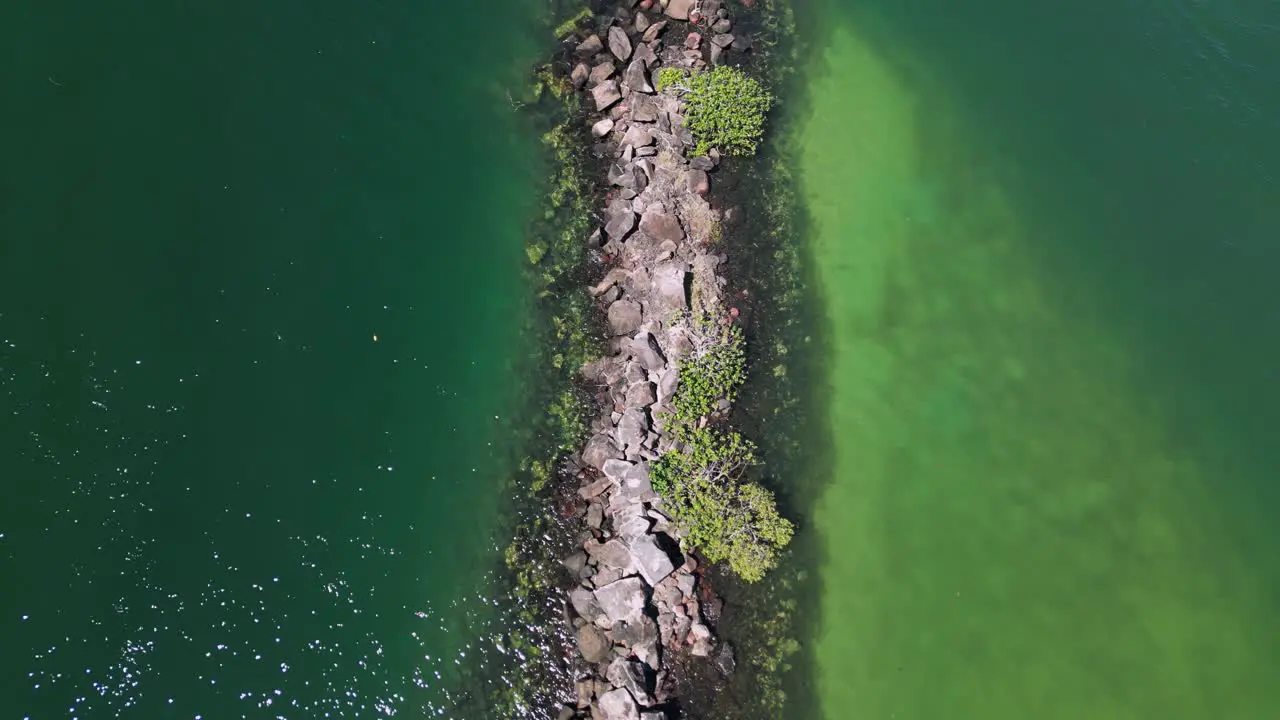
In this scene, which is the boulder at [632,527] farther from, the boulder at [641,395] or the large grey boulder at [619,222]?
the large grey boulder at [619,222]

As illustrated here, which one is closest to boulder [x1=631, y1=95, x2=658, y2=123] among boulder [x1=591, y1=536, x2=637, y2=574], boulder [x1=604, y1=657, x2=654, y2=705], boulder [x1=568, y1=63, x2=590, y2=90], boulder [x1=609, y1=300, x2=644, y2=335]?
boulder [x1=568, y1=63, x2=590, y2=90]

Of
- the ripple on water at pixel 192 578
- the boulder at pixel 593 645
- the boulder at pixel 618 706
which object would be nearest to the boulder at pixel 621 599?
the boulder at pixel 593 645

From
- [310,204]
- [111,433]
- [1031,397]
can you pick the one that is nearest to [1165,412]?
[1031,397]

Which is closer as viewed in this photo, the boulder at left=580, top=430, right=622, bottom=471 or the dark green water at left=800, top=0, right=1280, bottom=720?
the dark green water at left=800, top=0, right=1280, bottom=720

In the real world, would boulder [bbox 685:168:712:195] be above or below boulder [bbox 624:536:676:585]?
above

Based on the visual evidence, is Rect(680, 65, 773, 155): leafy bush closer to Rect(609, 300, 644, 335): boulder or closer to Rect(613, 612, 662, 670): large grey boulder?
Rect(609, 300, 644, 335): boulder

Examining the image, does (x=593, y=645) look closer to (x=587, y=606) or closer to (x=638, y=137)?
(x=587, y=606)
